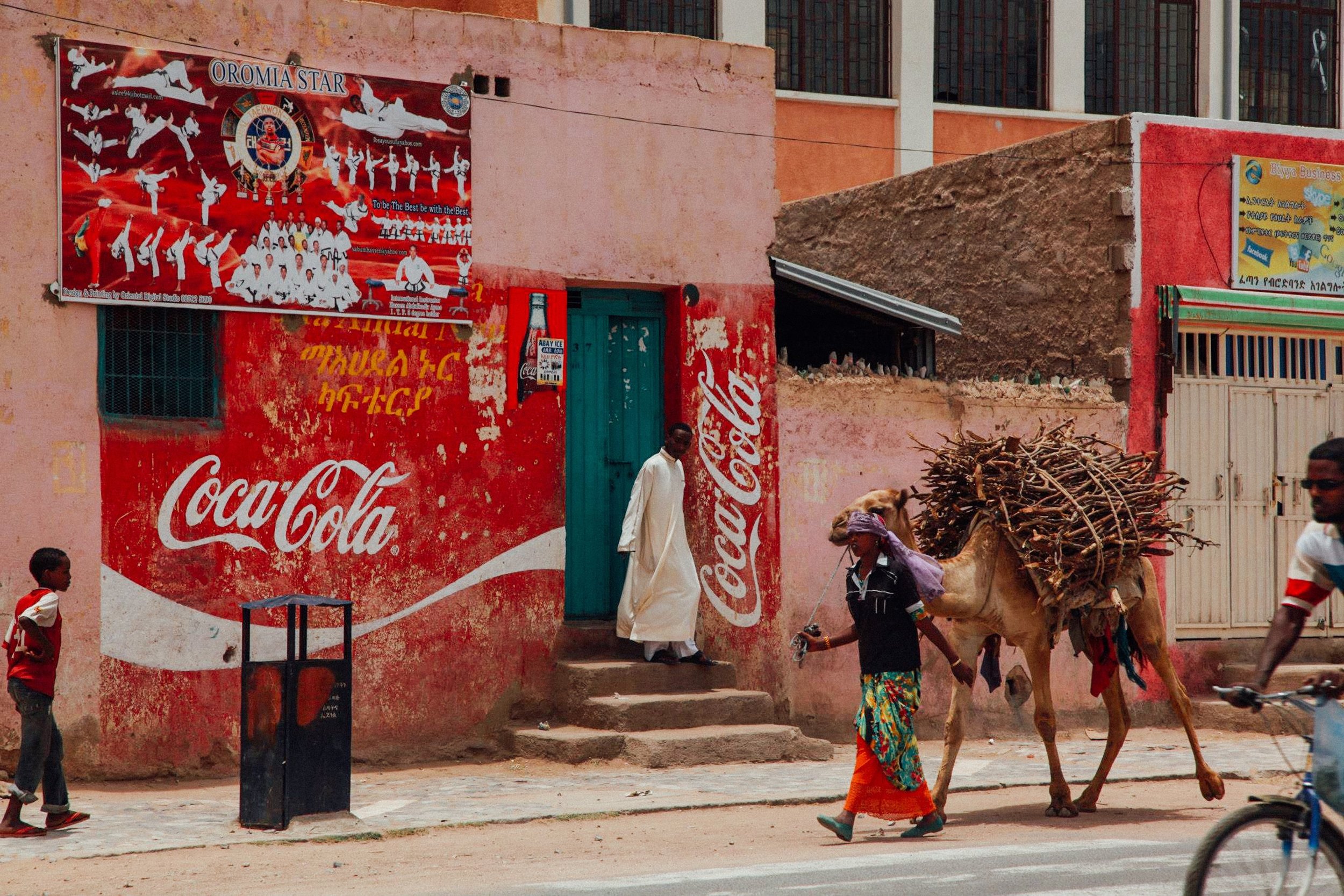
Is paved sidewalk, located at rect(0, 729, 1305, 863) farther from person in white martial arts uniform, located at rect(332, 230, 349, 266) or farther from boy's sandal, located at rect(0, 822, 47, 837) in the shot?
person in white martial arts uniform, located at rect(332, 230, 349, 266)

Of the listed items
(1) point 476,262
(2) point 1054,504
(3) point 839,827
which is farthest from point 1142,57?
(3) point 839,827

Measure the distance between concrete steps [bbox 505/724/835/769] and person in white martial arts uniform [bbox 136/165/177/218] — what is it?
432 centimetres

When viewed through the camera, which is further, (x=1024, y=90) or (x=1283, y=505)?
(x=1024, y=90)

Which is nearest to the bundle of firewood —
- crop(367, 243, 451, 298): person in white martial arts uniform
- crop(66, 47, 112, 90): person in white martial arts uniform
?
crop(367, 243, 451, 298): person in white martial arts uniform

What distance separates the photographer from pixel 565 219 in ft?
41.7

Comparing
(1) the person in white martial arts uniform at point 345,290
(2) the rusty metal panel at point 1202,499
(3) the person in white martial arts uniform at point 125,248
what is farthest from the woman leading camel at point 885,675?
(2) the rusty metal panel at point 1202,499

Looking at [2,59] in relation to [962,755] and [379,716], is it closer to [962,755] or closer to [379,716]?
[379,716]

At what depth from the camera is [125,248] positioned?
36.4ft

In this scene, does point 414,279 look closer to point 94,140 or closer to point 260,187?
point 260,187

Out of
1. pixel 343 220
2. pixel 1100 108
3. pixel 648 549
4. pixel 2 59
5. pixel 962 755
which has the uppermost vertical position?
pixel 1100 108

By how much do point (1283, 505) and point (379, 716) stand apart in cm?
843

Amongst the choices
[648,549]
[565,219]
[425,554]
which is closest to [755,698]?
[648,549]

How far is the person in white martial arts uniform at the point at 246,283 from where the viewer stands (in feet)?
37.6

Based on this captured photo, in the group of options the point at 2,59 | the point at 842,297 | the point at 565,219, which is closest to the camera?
the point at 2,59
